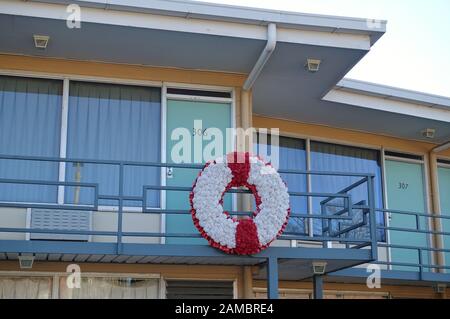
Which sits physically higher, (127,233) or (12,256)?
(127,233)

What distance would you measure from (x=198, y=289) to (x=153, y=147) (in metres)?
2.02

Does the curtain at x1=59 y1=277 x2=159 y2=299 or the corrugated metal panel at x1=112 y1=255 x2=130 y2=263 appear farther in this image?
the curtain at x1=59 y1=277 x2=159 y2=299

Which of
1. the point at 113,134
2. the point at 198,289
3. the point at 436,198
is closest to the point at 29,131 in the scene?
the point at 113,134

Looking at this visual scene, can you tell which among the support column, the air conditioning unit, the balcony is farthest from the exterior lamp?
the support column

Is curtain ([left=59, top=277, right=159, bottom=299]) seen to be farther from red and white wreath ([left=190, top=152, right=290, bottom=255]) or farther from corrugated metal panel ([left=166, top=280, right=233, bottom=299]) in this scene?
red and white wreath ([left=190, top=152, right=290, bottom=255])

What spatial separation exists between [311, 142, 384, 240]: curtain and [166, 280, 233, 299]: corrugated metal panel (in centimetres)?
305

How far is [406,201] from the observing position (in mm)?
14578

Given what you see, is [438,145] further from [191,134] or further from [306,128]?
[191,134]

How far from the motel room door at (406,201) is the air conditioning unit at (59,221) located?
5.94m

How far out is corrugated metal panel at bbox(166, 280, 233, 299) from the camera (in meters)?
11.0

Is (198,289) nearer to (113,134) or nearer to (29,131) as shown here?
(113,134)

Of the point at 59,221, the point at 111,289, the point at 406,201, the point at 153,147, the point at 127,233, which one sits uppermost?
the point at 153,147

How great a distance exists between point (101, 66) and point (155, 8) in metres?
1.52
